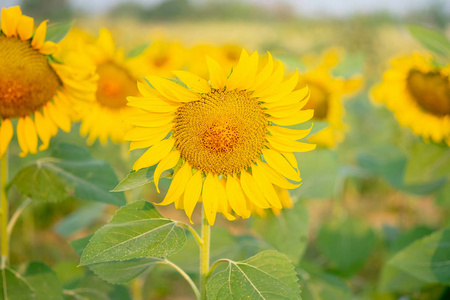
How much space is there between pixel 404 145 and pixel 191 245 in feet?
6.15

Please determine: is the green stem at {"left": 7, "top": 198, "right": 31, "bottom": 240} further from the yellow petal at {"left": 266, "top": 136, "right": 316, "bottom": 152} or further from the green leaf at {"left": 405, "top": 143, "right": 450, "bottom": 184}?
the green leaf at {"left": 405, "top": 143, "right": 450, "bottom": 184}

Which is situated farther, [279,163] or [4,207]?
[4,207]

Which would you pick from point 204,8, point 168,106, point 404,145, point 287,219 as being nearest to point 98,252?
point 168,106

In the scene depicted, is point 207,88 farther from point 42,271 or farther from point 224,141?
point 42,271

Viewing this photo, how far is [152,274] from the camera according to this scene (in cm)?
277

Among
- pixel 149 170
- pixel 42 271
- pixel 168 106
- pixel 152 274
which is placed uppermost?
pixel 168 106

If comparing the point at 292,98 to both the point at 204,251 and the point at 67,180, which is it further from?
the point at 67,180

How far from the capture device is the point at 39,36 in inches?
43.1

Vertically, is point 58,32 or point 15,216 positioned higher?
point 58,32

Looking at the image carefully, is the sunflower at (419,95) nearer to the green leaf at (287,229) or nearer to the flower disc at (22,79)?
the green leaf at (287,229)

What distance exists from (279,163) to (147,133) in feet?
0.85

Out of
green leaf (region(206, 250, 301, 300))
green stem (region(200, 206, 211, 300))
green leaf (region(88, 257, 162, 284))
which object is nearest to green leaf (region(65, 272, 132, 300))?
green leaf (region(88, 257, 162, 284))

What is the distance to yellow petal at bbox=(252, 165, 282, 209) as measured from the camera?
38.4 inches

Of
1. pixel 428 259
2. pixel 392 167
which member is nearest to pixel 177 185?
pixel 428 259
